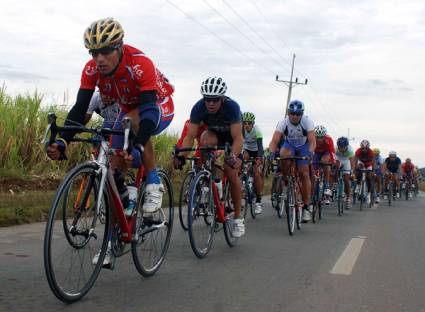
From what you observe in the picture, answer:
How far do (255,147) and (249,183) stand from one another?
1.34m

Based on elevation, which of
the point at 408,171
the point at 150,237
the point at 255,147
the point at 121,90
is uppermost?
the point at 121,90

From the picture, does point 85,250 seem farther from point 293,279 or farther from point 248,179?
point 248,179

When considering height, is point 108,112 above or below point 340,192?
above

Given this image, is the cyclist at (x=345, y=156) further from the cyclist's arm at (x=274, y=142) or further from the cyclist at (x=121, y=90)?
the cyclist at (x=121, y=90)

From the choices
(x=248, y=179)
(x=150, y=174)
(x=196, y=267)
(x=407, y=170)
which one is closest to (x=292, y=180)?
(x=248, y=179)

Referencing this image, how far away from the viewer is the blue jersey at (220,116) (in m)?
6.74

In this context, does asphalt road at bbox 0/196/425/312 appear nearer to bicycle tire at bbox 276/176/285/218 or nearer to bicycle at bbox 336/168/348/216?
bicycle tire at bbox 276/176/285/218

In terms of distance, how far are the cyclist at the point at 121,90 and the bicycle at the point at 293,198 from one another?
13.5ft

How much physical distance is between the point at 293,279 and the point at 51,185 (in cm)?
721

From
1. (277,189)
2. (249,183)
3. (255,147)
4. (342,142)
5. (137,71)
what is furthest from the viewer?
(342,142)

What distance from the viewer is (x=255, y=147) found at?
12453mm

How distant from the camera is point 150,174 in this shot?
4.85m

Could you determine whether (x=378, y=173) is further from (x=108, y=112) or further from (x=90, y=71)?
(x=90, y=71)

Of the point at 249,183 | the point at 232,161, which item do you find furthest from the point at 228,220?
the point at 249,183
